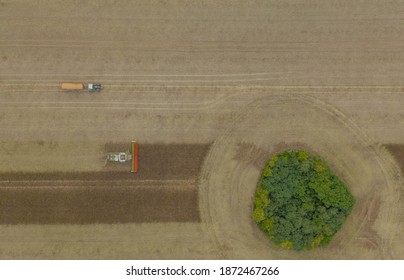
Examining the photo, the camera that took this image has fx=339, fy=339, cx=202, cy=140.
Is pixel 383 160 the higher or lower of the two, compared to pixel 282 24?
lower

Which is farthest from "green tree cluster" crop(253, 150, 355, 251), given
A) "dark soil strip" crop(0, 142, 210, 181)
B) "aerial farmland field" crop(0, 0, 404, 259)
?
"dark soil strip" crop(0, 142, 210, 181)

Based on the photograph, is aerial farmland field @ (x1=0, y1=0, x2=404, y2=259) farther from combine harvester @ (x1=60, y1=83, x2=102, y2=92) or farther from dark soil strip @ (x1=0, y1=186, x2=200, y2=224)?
combine harvester @ (x1=60, y1=83, x2=102, y2=92)

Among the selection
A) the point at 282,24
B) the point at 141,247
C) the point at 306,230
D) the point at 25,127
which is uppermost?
the point at 282,24

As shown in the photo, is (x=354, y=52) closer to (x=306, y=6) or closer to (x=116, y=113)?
(x=306, y=6)

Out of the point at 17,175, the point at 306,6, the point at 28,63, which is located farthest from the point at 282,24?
the point at 17,175

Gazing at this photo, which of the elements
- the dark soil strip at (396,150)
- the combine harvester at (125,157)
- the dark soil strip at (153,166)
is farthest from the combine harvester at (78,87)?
the dark soil strip at (396,150)

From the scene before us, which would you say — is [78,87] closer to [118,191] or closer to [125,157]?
[125,157]
